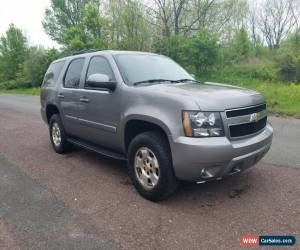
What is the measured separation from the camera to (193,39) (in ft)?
63.2

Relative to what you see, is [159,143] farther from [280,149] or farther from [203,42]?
[203,42]

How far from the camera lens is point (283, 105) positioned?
1074cm

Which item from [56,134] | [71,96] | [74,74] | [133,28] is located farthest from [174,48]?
[71,96]

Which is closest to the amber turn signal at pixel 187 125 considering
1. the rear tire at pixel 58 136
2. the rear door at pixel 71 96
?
the rear door at pixel 71 96

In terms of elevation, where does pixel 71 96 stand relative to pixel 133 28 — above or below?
below

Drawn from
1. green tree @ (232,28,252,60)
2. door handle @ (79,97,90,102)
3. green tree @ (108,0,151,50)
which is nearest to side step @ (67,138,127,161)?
door handle @ (79,97,90,102)

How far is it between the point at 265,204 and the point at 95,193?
2.15m

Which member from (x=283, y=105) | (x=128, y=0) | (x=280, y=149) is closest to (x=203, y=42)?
(x=283, y=105)

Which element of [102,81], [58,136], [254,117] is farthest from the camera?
[58,136]

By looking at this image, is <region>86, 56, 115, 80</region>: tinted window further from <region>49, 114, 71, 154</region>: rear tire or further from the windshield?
<region>49, 114, 71, 154</region>: rear tire

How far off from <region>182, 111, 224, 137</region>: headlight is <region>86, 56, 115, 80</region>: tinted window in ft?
4.82

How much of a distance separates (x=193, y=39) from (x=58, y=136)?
15283 mm

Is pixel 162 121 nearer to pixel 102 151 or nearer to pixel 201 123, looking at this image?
pixel 201 123

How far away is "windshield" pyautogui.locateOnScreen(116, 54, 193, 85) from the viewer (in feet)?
13.6
